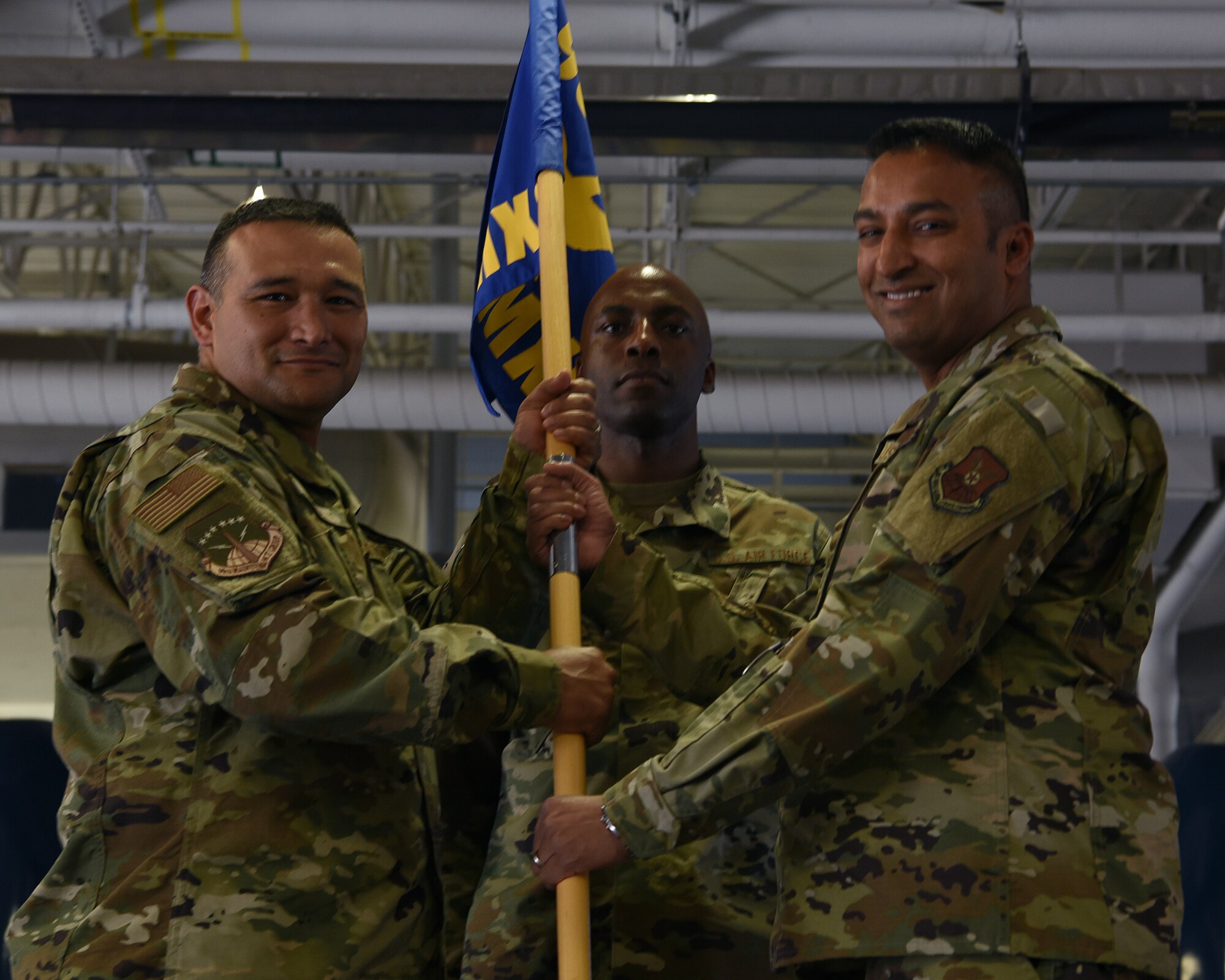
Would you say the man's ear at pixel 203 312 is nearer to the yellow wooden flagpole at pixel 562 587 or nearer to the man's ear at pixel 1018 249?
the yellow wooden flagpole at pixel 562 587

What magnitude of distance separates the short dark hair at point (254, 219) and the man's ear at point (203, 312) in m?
0.01

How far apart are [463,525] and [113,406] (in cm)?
703

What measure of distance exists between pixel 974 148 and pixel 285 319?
1.22 meters

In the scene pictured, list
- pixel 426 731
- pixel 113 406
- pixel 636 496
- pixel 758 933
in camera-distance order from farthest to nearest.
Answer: pixel 113 406
pixel 636 496
pixel 758 933
pixel 426 731

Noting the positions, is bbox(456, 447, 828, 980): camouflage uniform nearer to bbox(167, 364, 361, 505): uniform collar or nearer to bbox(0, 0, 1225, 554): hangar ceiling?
bbox(167, 364, 361, 505): uniform collar

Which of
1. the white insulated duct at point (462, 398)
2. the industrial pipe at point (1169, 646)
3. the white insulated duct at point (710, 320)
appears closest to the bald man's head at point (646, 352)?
the white insulated duct at point (710, 320)

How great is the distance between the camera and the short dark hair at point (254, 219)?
2.52 m

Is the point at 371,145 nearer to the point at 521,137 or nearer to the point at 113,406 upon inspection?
the point at 521,137

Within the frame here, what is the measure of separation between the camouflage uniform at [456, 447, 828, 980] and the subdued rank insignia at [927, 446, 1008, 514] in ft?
2.64

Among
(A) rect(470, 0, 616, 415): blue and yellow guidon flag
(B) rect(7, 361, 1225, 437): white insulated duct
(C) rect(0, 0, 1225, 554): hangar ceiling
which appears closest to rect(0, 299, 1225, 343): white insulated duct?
(C) rect(0, 0, 1225, 554): hangar ceiling

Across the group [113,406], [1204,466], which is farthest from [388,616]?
[1204,466]

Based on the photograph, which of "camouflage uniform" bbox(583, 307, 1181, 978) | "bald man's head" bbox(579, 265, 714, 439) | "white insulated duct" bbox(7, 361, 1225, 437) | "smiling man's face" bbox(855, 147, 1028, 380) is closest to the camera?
"camouflage uniform" bbox(583, 307, 1181, 978)

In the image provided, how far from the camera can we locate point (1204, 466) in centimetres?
918

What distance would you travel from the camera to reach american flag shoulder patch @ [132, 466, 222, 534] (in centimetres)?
209
